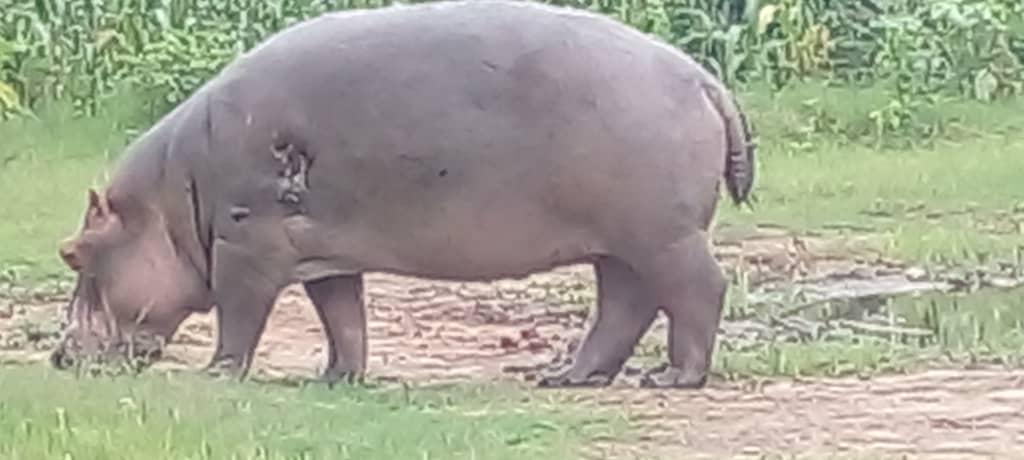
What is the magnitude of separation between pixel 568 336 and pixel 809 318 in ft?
3.19

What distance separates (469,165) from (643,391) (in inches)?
32.9

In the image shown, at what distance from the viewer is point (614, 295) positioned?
8781mm

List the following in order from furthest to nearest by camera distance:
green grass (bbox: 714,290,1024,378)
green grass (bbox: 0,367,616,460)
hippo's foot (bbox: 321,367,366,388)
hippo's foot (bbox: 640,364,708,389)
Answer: green grass (bbox: 714,290,1024,378), hippo's foot (bbox: 321,367,366,388), hippo's foot (bbox: 640,364,708,389), green grass (bbox: 0,367,616,460)

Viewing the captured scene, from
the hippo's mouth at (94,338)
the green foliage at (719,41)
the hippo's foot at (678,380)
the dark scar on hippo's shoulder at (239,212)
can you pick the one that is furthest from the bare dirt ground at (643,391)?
the green foliage at (719,41)

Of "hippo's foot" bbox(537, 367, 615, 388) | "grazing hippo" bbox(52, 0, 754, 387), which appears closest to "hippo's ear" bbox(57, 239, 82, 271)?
"grazing hippo" bbox(52, 0, 754, 387)

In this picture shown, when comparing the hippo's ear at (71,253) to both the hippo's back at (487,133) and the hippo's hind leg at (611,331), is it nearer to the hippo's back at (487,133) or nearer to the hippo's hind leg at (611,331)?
the hippo's back at (487,133)

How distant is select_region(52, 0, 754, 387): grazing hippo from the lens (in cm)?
827

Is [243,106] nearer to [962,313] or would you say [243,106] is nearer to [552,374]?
[552,374]

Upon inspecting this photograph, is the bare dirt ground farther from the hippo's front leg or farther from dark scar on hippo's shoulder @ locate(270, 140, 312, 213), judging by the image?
dark scar on hippo's shoulder @ locate(270, 140, 312, 213)

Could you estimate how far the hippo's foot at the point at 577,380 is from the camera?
8664 mm

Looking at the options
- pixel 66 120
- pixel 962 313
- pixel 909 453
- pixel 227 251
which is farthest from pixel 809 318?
pixel 66 120

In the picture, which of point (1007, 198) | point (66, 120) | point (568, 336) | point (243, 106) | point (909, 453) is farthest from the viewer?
point (66, 120)

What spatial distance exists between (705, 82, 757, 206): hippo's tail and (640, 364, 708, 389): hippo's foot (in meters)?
Result: 0.56

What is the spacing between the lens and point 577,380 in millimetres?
8734
